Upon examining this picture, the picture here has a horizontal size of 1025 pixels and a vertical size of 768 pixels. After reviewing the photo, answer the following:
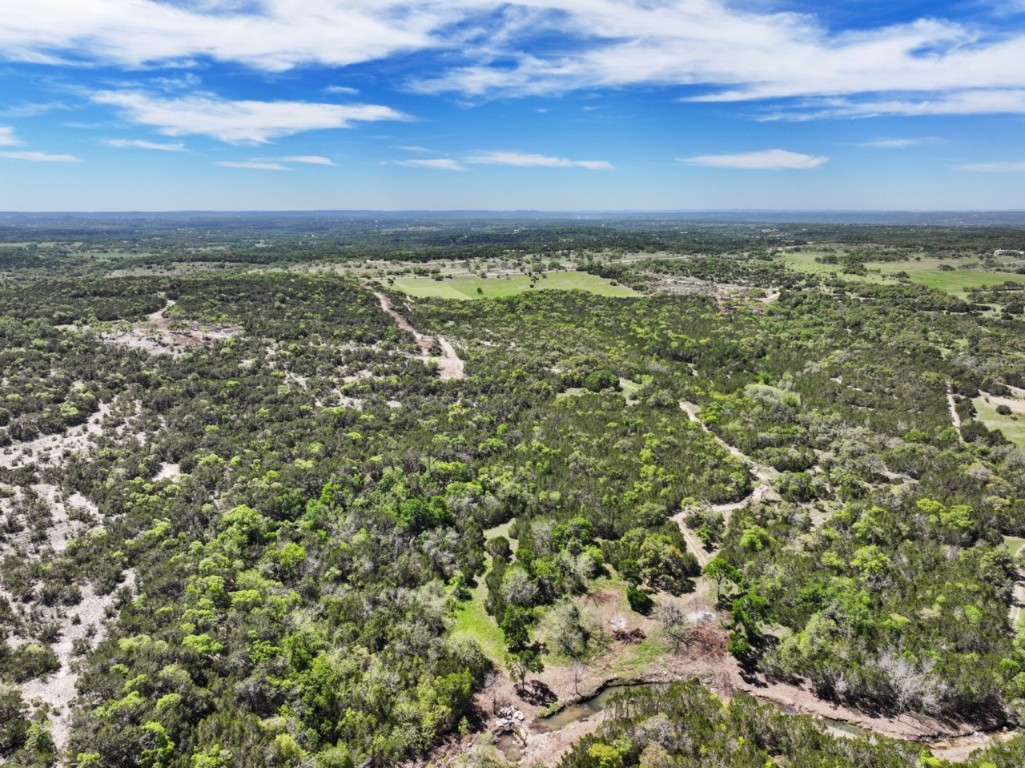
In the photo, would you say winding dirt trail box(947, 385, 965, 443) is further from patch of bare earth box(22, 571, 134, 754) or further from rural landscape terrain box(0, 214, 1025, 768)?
patch of bare earth box(22, 571, 134, 754)

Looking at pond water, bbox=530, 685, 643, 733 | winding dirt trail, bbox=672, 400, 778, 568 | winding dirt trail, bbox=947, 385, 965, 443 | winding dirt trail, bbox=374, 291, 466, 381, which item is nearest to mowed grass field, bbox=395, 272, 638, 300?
winding dirt trail, bbox=374, 291, 466, 381

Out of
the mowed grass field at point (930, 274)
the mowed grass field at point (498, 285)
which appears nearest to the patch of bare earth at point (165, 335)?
the mowed grass field at point (498, 285)

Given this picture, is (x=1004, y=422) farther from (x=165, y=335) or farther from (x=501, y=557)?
(x=165, y=335)

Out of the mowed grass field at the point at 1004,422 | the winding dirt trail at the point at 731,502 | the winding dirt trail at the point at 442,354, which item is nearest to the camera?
the winding dirt trail at the point at 731,502

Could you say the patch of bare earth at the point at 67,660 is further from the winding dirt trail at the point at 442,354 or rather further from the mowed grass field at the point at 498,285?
the mowed grass field at the point at 498,285

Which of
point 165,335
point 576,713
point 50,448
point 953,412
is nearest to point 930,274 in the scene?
point 953,412

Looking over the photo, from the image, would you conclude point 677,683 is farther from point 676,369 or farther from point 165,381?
point 165,381
